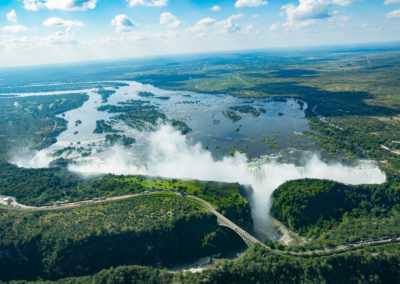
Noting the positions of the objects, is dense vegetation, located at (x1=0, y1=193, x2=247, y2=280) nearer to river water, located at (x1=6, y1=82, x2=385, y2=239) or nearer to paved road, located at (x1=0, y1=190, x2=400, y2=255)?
paved road, located at (x1=0, y1=190, x2=400, y2=255)

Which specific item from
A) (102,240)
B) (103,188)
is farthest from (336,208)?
(103,188)

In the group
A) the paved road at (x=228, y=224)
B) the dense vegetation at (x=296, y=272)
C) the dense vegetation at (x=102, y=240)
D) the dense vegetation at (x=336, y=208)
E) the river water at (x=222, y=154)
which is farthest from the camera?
the river water at (x=222, y=154)

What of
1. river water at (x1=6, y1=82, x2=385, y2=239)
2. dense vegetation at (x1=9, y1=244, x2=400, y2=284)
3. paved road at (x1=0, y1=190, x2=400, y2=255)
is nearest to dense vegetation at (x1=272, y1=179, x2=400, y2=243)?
paved road at (x1=0, y1=190, x2=400, y2=255)

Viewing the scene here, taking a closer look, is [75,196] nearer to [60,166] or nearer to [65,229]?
[65,229]

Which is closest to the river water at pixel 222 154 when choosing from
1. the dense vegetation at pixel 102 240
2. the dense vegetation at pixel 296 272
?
the dense vegetation at pixel 296 272

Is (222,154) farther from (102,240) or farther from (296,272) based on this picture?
(296,272)

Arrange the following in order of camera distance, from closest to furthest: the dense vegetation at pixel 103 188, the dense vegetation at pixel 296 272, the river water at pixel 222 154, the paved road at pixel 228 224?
1. the dense vegetation at pixel 296 272
2. the paved road at pixel 228 224
3. the dense vegetation at pixel 103 188
4. the river water at pixel 222 154

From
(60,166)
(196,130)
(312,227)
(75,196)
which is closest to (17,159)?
(60,166)

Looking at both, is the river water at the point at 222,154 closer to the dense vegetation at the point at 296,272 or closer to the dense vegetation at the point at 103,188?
the dense vegetation at the point at 103,188

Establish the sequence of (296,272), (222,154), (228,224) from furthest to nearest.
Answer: (222,154)
(228,224)
(296,272)
